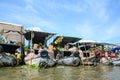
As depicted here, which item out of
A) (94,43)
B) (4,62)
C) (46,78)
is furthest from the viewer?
(94,43)

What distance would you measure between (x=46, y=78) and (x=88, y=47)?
43.5 feet

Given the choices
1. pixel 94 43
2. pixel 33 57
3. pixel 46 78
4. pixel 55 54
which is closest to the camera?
pixel 46 78

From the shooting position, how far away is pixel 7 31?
16.5m

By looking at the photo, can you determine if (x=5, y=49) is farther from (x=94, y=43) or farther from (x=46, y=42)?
(x=94, y=43)

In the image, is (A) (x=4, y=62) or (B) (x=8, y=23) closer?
(A) (x=4, y=62)

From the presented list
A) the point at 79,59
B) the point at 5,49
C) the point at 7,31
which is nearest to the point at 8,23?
the point at 7,31

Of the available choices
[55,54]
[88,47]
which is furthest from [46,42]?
[88,47]

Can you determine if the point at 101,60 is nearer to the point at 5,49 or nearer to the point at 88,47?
the point at 88,47

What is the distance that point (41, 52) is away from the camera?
49.7 feet

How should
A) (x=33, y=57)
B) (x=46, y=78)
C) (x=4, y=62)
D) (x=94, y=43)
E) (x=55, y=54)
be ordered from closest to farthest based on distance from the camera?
(x=46, y=78), (x=4, y=62), (x=33, y=57), (x=55, y=54), (x=94, y=43)

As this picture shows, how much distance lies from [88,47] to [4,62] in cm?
1060

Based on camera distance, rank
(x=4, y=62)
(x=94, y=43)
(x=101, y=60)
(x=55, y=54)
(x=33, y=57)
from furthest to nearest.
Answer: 1. (x=94, y=43)
2. (x=101, y=60)
3. (x=55, y=54)
4. (x=33, y=57)
5. (x=4, y=62)

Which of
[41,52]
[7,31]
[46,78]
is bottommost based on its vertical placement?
[46,78]

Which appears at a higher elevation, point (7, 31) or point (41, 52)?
point (7, 31)
